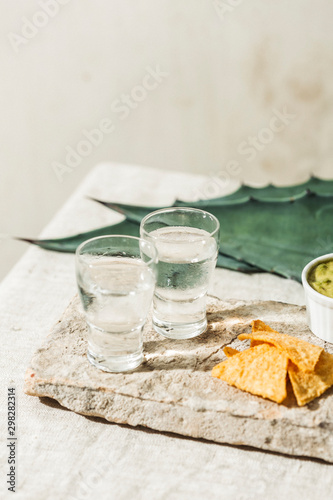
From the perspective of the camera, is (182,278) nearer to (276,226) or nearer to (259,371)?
(259,371)

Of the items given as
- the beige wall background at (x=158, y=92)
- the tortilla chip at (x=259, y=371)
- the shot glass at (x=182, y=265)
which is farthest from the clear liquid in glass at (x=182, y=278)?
the beige wall background at (x=158, y=92)

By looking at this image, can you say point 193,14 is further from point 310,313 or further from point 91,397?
point 91,397

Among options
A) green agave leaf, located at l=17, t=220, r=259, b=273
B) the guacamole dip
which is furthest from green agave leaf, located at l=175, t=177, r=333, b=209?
the guacamole dip

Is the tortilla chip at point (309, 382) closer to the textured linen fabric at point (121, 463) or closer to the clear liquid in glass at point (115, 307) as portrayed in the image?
the textured linen fabric at point (121, 463)

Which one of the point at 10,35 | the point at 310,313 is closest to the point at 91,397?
the point at 310,313

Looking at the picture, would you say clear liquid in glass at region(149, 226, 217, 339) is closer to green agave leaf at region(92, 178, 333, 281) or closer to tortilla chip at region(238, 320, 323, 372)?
tortilla chip at region(238, 320, 323, 372)

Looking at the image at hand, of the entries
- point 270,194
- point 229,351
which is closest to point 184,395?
point 229,351
